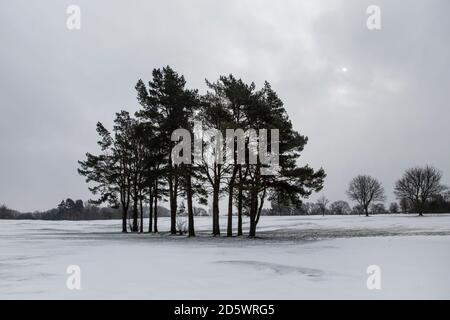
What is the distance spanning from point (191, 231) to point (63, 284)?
2179 centimetres

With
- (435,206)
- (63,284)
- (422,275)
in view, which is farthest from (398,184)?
(63,284)

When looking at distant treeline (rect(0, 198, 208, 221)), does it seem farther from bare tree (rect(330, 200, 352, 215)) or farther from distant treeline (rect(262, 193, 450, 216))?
bare tree (rect(330, 200, 352, 215))

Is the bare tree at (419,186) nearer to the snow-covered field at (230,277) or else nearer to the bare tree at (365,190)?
the bare tree at (365,190)

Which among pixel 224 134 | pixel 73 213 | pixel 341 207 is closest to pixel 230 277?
pixel 224 134

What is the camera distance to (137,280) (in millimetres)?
9273

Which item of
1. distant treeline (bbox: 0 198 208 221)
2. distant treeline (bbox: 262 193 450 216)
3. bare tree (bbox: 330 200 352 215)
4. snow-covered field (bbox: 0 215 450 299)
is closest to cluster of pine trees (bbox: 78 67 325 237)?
snow-covered field (bbox: 0 215 450 299)

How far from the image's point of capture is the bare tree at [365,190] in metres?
90.1

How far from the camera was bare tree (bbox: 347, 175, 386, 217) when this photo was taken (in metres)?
90.1

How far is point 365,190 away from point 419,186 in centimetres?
1528

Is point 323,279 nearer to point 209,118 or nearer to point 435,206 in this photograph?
point 209,118

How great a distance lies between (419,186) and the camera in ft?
252

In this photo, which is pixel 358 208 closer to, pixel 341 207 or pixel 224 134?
pixel 341 207

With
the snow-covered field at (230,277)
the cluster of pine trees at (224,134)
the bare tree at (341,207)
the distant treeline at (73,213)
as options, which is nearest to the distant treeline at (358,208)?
the bare tree at (341,207)

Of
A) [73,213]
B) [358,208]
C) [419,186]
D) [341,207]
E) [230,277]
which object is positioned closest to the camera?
[230,277]
